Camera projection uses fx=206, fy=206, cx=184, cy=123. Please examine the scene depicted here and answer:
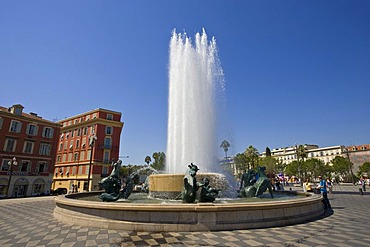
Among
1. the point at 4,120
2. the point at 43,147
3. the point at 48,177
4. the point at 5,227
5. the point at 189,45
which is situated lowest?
the point at 5,227

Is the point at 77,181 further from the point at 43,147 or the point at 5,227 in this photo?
the point at 5,227

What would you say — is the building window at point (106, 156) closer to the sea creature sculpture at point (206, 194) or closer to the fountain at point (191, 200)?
the fountain at point (191, 200)

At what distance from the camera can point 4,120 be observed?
1275 inches

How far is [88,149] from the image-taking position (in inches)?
1735

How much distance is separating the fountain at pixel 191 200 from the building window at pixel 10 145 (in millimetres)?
26007

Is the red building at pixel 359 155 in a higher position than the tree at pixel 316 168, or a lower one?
higher

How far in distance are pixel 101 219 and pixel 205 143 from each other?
10.3 m

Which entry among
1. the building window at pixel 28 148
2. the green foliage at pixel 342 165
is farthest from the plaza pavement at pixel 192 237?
the green foliage at pixel 342 165

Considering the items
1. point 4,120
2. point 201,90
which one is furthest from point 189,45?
point 4,120

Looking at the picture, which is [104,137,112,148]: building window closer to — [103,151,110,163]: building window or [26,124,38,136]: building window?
[103,151,110,163]: building window

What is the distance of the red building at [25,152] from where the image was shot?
104 feet

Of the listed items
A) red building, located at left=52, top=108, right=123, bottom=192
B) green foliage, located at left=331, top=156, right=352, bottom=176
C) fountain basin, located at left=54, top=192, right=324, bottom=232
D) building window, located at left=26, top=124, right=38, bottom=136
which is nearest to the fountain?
fountain basin, located at left=54, top=192, right=324, bottom=232

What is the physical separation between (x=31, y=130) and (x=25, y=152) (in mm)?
3822

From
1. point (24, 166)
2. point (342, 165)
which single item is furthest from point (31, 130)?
point (342, 165)
